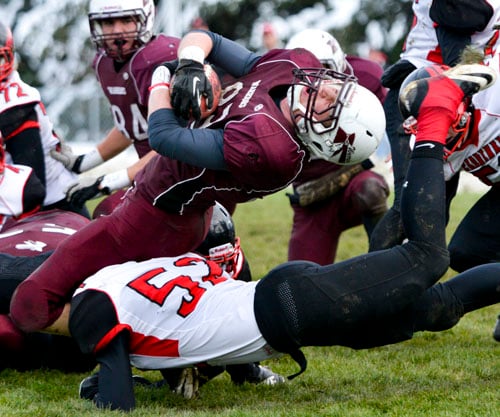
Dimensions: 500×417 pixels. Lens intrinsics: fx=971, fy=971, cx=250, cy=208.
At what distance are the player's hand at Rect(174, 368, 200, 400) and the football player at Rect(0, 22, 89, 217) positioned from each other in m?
1.68

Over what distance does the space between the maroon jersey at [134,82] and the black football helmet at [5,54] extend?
646 mm

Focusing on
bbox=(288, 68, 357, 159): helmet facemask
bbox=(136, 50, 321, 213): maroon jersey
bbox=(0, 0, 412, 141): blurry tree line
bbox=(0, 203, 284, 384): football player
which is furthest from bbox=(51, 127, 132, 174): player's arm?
bbox=(0, 0, 412, 141): blurry tree line

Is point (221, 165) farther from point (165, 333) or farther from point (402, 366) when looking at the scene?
point (402, 366)

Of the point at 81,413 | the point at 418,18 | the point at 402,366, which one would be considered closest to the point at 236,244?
the point at 402,366

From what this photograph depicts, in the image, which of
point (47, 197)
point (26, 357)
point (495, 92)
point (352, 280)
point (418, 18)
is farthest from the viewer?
point (47, 197)

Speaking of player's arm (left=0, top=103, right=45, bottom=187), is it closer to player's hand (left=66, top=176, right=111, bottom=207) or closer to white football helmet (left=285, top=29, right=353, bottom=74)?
player's hand (left=66, top=176, right=111, bottom=207)

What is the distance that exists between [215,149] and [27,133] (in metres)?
2.14

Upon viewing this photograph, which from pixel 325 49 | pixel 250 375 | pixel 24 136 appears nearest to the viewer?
pixel 250 375

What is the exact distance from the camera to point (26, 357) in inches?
175

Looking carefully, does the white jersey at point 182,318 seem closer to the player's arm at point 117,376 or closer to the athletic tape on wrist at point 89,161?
the player's arm at point 117,376

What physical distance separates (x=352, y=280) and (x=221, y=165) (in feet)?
2.00

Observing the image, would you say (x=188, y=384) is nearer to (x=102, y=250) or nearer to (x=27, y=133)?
(x=102, y=250)

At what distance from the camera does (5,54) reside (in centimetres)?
529

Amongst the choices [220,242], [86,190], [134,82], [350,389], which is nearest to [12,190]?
[86,190]
